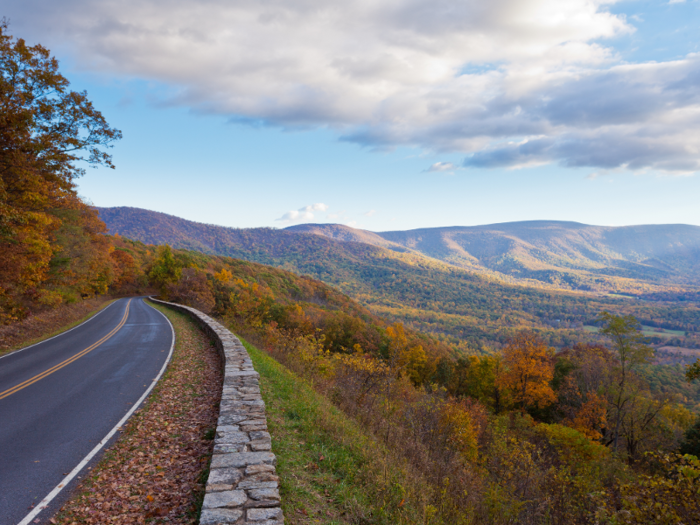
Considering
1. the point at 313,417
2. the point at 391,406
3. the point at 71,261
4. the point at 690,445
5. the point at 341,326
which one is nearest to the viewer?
the point at 313,417

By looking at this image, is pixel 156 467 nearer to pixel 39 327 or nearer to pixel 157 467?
pixel 157 467

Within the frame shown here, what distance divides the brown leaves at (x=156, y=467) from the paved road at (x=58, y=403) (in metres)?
0.42

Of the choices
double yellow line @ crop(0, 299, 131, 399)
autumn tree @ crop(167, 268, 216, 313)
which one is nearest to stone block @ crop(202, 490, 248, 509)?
double yellow line @ crop(0, 299, 131, 399)

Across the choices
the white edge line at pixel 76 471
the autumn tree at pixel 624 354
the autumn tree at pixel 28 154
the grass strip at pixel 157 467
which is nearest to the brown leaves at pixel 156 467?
the grass strip at pixel 157 467

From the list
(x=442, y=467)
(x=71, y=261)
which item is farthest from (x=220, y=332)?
Result: (x=71, y=261)

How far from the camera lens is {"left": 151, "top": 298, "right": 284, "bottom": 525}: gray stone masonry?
373 cm

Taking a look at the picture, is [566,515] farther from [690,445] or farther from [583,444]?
[690,445]

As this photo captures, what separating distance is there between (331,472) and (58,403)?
7136mm

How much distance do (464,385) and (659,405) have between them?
67.7 feet

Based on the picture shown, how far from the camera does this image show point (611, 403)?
2981 centimetres

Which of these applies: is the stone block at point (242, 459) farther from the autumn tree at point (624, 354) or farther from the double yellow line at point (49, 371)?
the autumn tree at point (624, 354)

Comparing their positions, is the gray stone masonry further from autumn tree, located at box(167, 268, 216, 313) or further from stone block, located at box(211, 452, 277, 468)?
autumn tree, located at box(167, 268, 216, 313)

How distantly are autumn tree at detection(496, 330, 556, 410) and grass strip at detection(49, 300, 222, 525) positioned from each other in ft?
119

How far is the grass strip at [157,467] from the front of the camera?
4.26 m
